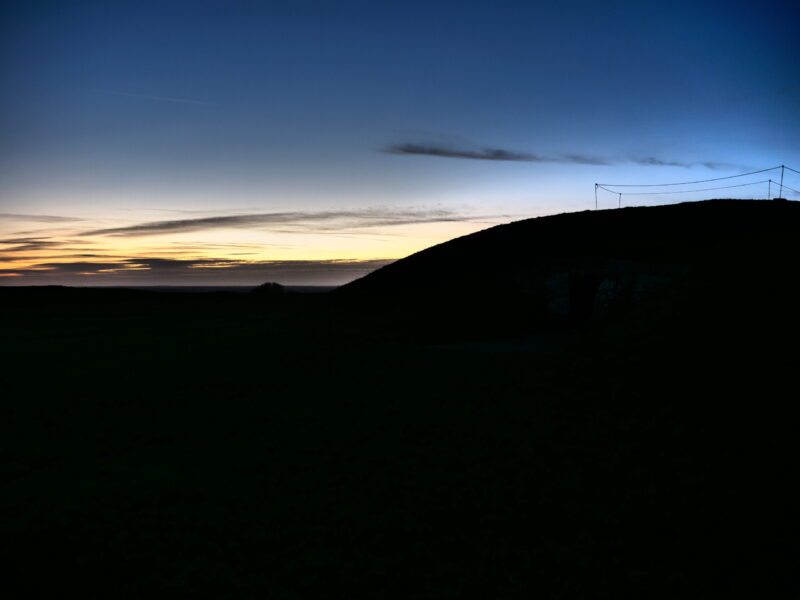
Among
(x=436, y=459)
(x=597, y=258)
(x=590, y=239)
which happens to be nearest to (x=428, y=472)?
(x=436, y=459)

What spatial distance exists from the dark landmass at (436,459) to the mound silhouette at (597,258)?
0.33m

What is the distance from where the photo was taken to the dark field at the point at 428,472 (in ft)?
11.1

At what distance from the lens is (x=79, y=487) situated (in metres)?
4.81

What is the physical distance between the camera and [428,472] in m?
5.14

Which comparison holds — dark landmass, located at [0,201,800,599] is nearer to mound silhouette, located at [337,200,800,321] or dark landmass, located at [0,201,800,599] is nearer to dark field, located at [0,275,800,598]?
dark field, located at [0,275,800,598]

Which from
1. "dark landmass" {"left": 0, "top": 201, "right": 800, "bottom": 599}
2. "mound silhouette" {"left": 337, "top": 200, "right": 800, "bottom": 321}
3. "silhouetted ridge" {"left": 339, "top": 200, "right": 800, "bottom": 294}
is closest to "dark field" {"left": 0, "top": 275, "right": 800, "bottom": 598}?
"dark landmass" {"left": 0, "top": 201, "right": 800, "bottom": 599}

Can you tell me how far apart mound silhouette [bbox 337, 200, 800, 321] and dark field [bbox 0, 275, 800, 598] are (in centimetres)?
299

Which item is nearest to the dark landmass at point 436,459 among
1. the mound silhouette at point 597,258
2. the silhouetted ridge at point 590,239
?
the mound silhouette at point 597,258

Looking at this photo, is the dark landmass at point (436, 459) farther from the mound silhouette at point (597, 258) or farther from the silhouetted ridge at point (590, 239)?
the silhouetted ridge at point (590, 239)

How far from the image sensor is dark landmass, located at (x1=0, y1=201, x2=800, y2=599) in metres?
3.42

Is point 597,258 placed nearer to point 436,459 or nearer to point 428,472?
point 436,459

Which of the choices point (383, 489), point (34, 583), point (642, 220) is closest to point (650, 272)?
point (642, 220)

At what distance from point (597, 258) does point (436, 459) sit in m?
13.1

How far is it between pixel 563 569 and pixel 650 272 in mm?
13109
